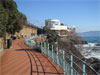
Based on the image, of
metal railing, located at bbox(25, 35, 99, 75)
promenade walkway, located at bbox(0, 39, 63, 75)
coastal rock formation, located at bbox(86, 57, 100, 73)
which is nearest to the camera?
metal railing, located at bbox(25, 35, 99, 75)

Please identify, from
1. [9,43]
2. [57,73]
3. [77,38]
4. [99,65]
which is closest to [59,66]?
[57,73]

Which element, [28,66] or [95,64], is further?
[95,64]

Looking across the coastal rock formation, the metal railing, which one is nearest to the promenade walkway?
the metal railing

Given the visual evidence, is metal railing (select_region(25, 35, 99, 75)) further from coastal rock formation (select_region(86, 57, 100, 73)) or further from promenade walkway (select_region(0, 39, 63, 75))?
coastal rock formation (select_region(86, 57, 100, 73))

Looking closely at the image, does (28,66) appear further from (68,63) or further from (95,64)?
(95,64)

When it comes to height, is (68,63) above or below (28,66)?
above

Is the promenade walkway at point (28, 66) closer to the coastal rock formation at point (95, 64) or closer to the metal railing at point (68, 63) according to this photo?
the metal railing at point (68, 63)

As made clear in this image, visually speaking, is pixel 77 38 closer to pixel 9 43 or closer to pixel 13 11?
pixel 13 11

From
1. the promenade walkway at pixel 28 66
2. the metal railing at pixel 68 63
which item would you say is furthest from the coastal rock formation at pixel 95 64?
the promenade walkway at pixel 28 66

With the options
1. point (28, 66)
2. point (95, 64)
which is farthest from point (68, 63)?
point (95, 64)

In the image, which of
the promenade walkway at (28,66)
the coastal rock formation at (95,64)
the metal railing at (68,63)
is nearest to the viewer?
the metal railing at (68,63)

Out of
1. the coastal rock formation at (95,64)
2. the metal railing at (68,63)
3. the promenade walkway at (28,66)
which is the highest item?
the metal railing at (68,63)

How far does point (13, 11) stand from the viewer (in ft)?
64.6

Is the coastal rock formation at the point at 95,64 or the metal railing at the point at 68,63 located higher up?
the metal railing at the point at 68,63
